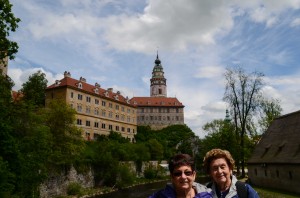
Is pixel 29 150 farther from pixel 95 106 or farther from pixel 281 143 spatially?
pixel 95 106

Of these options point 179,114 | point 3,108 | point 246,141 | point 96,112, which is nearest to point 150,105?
point 179,114

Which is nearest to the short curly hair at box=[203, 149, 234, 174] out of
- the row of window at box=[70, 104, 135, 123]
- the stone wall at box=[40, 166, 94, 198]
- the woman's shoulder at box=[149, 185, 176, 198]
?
the woman's shoulder at box=[149, 185, 176, 198]

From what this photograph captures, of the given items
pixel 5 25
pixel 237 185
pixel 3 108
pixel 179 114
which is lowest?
pixel 237 185

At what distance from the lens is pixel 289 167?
25.6 meters

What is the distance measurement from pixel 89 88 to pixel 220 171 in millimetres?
64102

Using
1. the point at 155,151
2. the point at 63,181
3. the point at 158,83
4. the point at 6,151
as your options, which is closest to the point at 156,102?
the point at 158,83

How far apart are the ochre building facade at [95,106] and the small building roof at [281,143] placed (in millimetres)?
32614

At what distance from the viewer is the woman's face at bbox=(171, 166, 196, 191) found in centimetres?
360

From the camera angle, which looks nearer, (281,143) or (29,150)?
(29,150)

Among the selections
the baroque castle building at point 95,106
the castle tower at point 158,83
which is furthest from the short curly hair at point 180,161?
the castle tower at point 158,83

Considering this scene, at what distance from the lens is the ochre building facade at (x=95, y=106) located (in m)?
60.8

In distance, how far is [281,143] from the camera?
29.3 m

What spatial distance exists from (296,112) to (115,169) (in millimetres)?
25992

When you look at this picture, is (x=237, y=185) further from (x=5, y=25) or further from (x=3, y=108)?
(x=3, y=108)
